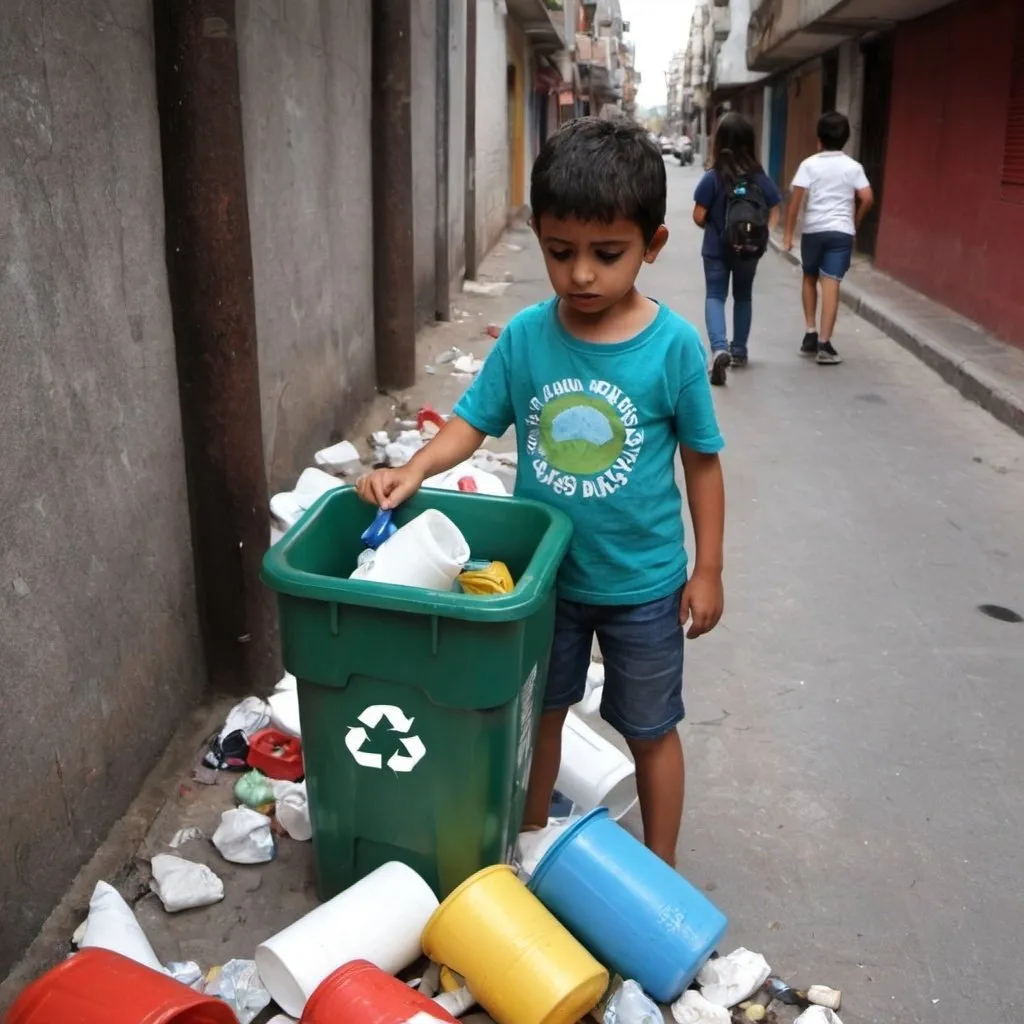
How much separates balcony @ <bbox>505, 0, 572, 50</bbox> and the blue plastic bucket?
57.7 ft

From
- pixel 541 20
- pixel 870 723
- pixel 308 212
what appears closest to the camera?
pixel 870 723

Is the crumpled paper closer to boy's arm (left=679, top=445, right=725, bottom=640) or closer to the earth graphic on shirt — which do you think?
boy's arm (left=679, top=445, right=725, bottom=640)

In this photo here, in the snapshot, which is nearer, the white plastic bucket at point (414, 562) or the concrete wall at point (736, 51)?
the white plastic bucket at point (414, 562)

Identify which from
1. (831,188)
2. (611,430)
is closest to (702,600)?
(611,430)

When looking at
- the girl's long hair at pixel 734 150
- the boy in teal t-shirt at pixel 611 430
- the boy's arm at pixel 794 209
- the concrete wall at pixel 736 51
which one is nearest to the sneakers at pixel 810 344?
the boy's arm at pixel 794 209

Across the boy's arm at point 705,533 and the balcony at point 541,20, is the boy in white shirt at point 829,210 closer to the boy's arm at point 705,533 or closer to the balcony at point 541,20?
the boy's arm at point 705,533

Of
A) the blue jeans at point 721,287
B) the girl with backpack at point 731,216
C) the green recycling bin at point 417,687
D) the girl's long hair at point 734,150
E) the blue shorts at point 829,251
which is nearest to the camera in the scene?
the green recycling bin at point 417,687

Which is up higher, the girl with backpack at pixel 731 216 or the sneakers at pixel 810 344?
the girl with backpack at pixel 731 216

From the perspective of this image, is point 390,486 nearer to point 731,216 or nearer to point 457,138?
point 731,216

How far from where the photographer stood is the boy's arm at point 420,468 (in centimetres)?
237

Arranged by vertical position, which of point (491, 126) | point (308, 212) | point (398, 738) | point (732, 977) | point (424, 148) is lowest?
point (732, 977)

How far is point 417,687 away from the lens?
2.16m

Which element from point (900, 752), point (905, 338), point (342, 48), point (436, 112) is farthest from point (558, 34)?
point (900, 752)

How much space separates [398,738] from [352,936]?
0.40 metres
